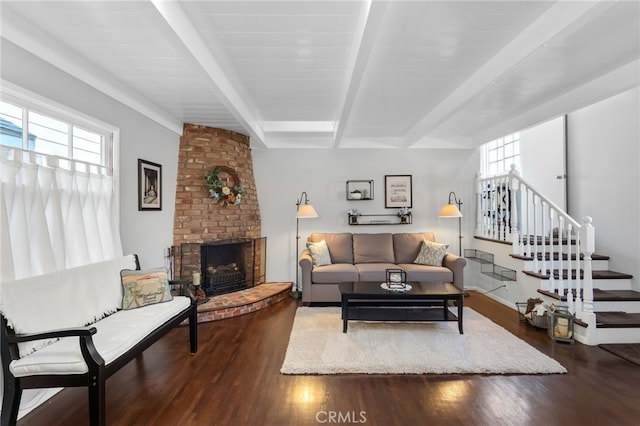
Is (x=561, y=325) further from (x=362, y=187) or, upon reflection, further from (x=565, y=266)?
(x=362, y=187)

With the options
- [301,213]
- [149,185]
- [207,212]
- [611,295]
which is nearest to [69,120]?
[149,185]

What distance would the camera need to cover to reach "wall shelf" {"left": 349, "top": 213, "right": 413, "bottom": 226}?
4.96m

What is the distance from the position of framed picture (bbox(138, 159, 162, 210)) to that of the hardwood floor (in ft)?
5.47

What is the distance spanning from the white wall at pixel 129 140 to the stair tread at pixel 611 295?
15.4ft

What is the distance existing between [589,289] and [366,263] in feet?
8.48

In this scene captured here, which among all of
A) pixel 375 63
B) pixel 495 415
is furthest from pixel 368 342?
pixel 375 63

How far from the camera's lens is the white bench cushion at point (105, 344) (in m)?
1.62

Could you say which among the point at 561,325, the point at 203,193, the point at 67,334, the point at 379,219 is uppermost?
the point at 203,193

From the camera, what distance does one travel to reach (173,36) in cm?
185

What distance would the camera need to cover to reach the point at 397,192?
504 cm

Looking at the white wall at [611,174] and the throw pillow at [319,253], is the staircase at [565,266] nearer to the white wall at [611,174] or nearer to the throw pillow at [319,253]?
the white wall at [611,174]

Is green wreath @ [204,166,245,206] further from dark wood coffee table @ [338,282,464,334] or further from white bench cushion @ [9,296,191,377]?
dark wood coffee table @ [338,282,464,334]

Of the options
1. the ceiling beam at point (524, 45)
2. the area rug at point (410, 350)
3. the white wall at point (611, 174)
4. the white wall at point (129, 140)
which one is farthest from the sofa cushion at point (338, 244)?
the white wall at point (611, 174)
